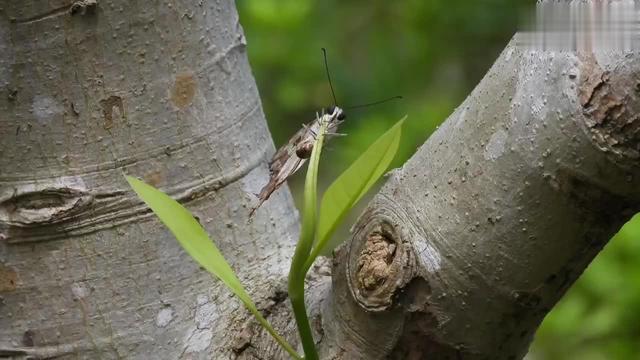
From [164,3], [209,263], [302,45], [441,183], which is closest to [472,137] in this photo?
[441,183]

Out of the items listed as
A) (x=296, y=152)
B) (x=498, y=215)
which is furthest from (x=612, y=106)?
(x=296, y=152)

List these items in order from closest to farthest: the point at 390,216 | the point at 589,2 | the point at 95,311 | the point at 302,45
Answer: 1. the point at 589,2
2. the point at 390,216
3. the point at 95,311
4. the point at 302,45

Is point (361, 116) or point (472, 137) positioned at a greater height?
point (361, 116)

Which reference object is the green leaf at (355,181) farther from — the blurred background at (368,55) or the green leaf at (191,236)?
the blurred background at (368,55)

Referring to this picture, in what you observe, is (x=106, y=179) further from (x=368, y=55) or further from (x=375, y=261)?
(x=368, y=55)

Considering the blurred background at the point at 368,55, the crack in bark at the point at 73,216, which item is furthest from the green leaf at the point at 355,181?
the blurred background at the point at 368,55

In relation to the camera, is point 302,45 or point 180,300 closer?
point 180,300

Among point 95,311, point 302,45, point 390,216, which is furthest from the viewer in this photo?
point 302,45

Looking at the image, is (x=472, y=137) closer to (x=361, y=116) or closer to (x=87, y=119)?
(x=87, y=119)
